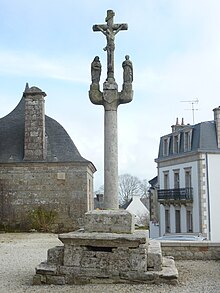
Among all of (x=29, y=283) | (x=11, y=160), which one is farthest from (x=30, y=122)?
(x=29, y=283)

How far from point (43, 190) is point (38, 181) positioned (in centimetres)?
43

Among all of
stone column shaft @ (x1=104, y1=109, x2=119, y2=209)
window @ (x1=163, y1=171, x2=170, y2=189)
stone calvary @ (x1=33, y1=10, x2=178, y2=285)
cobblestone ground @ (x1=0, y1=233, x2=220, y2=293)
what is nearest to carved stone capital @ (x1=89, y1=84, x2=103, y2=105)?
stone column shaft @ (x1=104, y1=109, x2=119, y2=209)

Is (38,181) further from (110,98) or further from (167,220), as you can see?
(167,220)

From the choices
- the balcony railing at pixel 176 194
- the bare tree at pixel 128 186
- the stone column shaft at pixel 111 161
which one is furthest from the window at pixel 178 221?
the bare tree at pixel 128 186

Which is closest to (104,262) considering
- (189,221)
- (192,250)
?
(192,250)

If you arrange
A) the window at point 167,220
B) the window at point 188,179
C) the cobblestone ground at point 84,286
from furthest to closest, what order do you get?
Answer: the window at point 167,220 → the window at point 188,179 → the cobblestone ground at point 84,286

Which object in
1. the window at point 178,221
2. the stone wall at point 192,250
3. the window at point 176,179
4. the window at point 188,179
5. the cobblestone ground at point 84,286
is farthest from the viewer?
the window at point 176,179

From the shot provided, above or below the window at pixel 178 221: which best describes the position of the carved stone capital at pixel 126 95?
above

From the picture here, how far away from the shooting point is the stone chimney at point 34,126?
18.4m

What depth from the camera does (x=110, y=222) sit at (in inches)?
309

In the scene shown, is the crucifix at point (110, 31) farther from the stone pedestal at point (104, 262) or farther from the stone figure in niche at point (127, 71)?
the stone pedestal at point (104, 262)

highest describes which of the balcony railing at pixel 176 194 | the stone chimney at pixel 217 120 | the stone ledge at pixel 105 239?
the stone chimney at pixel 217 120

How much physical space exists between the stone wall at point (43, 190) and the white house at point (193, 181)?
8929 millimetres

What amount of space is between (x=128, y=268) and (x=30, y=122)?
40.1 feet
